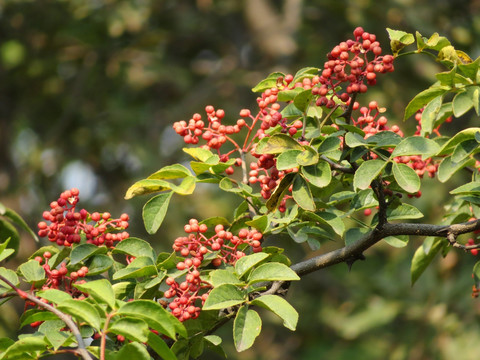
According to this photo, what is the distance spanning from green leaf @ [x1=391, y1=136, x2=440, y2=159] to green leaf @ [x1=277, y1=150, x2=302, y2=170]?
0.25 metres

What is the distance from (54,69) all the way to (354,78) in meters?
7.71

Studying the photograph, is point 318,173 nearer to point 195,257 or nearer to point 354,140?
point 354,140

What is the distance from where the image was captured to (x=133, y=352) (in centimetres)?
157

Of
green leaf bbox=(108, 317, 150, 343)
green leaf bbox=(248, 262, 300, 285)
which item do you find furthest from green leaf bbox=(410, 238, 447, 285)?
green leaf bbox=(108, 317, 150, 343)

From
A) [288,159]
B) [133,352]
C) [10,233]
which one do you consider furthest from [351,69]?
[10,233]

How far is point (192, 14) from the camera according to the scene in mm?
10555

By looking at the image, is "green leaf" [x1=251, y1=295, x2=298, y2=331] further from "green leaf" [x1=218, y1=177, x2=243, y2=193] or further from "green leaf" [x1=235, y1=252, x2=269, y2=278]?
"green leaf" [x1=218, y1=177, x2=243, y2=193]

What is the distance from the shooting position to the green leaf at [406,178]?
1.84 metres

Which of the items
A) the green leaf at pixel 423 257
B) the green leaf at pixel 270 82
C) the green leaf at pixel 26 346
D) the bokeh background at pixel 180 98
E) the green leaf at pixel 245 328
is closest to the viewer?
the green leaf at pixel 26 346

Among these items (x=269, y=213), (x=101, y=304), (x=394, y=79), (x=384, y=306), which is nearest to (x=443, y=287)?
(x=384, y=306)

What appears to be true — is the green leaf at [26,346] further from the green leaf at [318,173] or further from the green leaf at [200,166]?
the green leaf at [318,173]

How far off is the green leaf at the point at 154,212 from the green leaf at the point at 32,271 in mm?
311

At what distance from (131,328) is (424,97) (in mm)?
1104

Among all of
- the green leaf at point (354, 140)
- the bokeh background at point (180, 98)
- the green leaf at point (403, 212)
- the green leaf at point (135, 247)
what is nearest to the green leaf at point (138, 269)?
the green leaf at point (135, 247)
